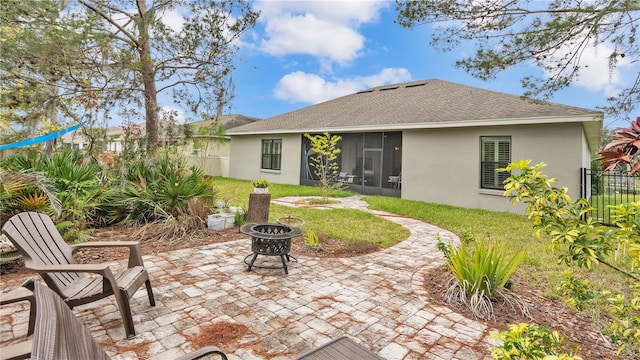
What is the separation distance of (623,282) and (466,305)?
9.42 feet

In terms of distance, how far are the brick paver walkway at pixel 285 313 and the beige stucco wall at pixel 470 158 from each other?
7.02 metres

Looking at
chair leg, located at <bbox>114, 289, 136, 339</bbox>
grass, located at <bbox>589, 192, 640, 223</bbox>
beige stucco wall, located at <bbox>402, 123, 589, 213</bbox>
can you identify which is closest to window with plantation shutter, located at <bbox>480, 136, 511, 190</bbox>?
beige stucco wall, located at <bbox>402, 123, 589, 213</bbox>

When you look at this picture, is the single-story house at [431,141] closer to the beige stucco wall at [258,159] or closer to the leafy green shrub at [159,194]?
the beige stucco wall at [258,159]

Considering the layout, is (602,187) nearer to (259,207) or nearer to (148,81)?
(259,207)

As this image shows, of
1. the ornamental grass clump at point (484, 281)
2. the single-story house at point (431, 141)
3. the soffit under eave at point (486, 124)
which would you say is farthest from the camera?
the single-story house at point (431, 141)

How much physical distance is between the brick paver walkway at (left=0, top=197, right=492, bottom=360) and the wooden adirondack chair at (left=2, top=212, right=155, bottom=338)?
1.09ft

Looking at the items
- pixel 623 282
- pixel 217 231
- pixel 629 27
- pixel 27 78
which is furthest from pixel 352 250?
pixel 27 78

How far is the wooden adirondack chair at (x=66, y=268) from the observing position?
2.51m

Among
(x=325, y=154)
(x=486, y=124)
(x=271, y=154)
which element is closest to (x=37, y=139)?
(x=271, y=154)

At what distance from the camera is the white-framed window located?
1706 cm

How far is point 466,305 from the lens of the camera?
11.3 ft

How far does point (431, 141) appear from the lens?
1173 cm

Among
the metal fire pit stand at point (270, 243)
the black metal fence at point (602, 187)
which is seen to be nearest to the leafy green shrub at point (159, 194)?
the metal fire pit stand at point (270, 243)

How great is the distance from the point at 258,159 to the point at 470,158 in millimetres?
11333
